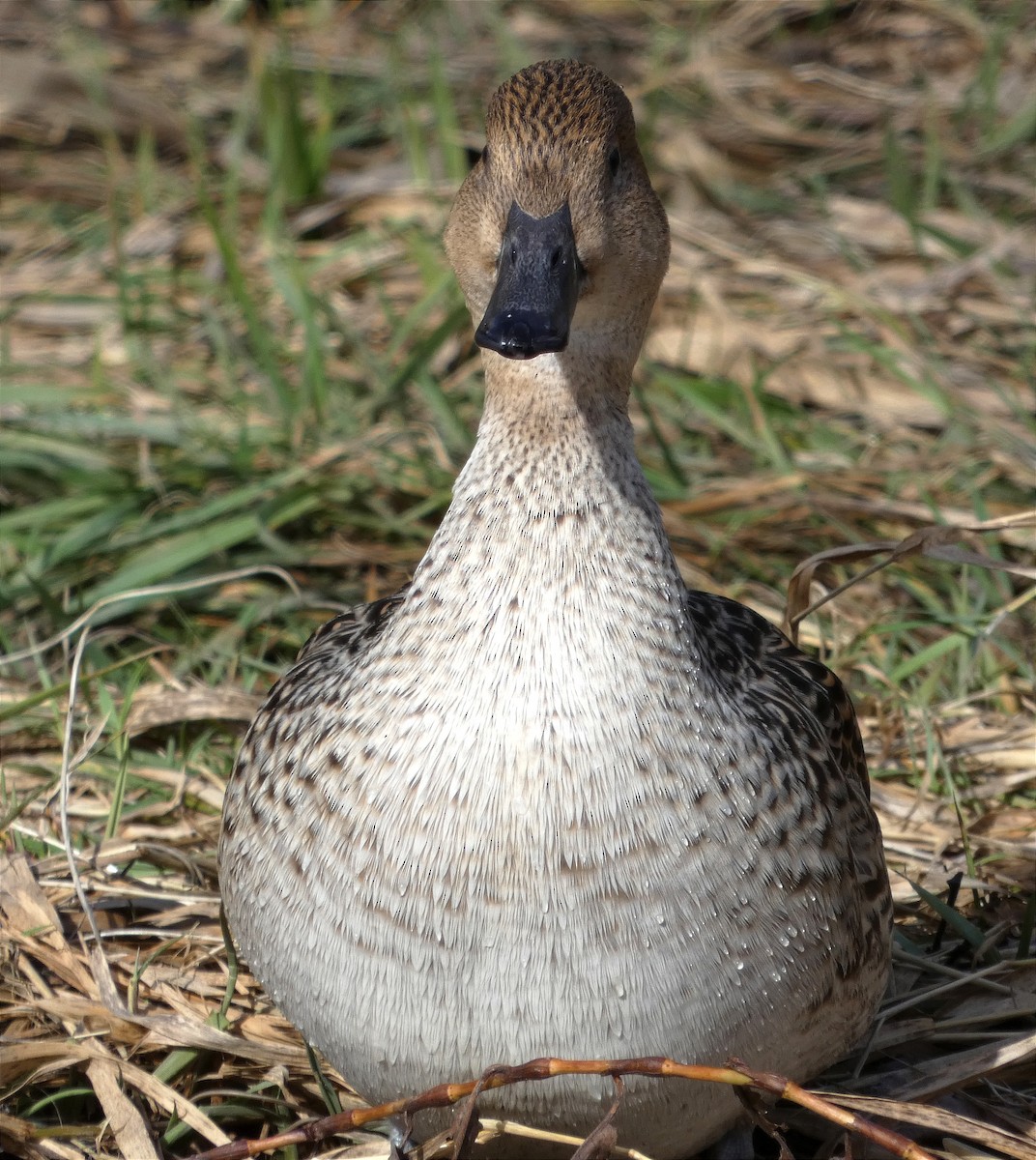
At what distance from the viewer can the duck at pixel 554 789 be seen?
2133 millimetres

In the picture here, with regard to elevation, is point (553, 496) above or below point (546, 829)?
above

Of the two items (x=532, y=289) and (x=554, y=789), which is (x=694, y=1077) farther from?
(x=532, y=289)

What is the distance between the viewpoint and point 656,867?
2.13 meters

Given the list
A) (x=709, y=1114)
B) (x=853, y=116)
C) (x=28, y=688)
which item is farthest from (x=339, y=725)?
(x=853, y=116)

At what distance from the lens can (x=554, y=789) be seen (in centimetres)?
213

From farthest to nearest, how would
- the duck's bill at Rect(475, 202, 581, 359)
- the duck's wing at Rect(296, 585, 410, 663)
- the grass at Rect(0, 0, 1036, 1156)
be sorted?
the grass at Rect(0, 0, 1036, 1156)
the duck's wing at Rect(296, 585, 410, 663)
the duck's bill at Rect(475, 202, 581, 359)

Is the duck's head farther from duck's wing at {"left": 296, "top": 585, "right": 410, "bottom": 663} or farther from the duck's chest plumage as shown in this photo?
duck's wing at {"left": 296, "top": 585, "right": 410, "bottom": 663}

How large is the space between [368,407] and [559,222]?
7.50 feet

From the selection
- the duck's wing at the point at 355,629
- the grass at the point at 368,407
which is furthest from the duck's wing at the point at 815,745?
the duck's wing at the point at 355,629

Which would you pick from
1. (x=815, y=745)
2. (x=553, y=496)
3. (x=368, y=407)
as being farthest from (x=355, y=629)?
(x=368, y=407)

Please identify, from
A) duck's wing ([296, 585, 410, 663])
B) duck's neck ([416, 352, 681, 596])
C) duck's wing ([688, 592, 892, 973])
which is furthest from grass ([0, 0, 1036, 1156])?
duck's neck ([416, 352, 681, 596])

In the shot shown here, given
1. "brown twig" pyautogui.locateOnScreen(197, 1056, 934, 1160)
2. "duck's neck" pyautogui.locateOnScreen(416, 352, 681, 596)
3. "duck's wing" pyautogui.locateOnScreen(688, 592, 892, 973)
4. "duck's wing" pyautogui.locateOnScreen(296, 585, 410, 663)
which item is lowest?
"brown twig" pyautogui.locateOnScreen(197, 1056, 934, 1160)

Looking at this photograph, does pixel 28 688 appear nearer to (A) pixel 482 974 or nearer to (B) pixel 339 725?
(B) pixel 339 725

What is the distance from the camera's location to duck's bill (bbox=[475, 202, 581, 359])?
2008mm
